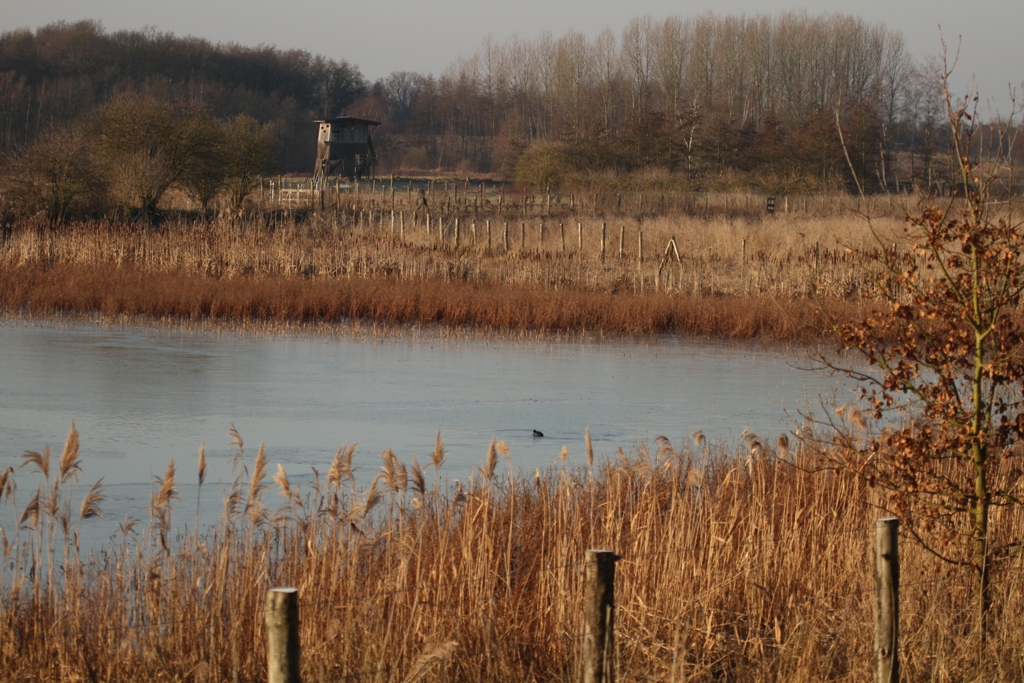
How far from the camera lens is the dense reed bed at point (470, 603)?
13.6 feet

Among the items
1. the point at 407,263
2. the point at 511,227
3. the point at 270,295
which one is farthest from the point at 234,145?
the point at 270,295

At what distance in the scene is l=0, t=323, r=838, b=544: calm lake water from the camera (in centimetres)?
834

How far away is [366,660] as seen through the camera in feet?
13.2

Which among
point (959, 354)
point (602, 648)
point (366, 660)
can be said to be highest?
point (959, 354)

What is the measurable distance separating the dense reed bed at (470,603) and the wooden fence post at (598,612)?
2.00 ft

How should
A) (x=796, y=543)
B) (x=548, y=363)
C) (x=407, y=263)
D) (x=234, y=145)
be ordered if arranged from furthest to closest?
(x=234, y=145) < (x=407, y=263) < (x=548, y=363) < (x=796, y=543)

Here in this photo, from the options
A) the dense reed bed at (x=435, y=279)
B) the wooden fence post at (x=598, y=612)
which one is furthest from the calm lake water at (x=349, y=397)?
the wooden fence post at (x=598, y=612)

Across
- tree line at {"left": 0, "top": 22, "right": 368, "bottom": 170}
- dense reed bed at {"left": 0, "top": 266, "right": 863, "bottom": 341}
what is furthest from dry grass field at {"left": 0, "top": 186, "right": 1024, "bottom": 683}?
tree line at {"left": 0, "top": 22, "right": 368, "bottom": 170}

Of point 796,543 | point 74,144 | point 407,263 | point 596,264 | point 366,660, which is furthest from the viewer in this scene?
point 74,144

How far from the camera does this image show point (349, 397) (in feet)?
35.8

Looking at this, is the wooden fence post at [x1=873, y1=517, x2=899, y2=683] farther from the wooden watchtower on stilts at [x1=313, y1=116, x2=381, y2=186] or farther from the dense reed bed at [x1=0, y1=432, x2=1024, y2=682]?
the wooden watchtower on stilts at [x1=313, y1=116, x2=381, y2=186]

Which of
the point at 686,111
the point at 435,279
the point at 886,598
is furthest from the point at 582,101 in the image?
the point at 886,598

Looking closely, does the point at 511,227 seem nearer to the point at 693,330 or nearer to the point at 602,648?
the point at 693,330

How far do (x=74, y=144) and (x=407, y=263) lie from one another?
11893 mm
